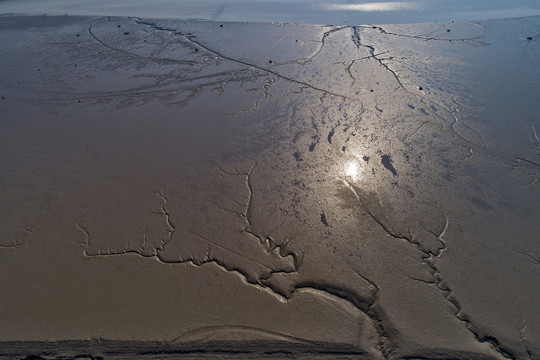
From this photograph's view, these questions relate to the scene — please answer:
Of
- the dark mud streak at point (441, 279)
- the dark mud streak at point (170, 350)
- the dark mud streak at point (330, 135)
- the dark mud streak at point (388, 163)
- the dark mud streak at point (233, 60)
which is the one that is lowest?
the dark mud streak at point (170, 350)

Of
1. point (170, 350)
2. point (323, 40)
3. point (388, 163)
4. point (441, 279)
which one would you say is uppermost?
point (323, 40)

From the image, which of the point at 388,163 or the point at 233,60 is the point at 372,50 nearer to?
the point at 233,60

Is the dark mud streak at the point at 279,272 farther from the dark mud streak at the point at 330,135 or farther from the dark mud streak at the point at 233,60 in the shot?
the dark mud streak at the point at 233,60

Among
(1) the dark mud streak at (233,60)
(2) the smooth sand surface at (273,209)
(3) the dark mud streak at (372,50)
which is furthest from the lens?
(3) the dark mud streak at (372,50)

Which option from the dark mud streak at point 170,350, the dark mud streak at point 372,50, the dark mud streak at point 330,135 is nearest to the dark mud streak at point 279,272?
the dark mud streak at point 170,350

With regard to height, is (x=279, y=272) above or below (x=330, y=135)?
below

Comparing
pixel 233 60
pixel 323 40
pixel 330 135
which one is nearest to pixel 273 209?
pixel 330 135

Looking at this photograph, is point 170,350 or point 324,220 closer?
point 170,350

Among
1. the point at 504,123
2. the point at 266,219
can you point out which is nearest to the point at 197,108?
the point at 266,219
